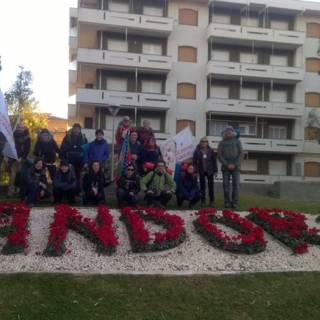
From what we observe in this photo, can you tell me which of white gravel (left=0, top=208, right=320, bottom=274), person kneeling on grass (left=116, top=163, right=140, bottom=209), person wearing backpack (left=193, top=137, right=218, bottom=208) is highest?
person wearing backpack (left=193, top=137, right=218, bottom=208)

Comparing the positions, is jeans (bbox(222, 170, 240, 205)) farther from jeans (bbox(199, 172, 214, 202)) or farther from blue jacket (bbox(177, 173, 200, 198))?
blue jacket (bbox(177, 173, 200, 198))

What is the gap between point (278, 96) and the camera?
37375 mm

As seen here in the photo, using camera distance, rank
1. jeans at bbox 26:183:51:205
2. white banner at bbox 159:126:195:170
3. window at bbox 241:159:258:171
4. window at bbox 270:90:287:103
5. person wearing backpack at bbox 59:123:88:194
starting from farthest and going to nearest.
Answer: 1. window at bbox 270:90:287:103
2. window at bbox 241:159:258:171
3. white banner at bbox 159:126:195:170
4. person wearing backpack at bbox 59:123:88:194
5. jeans at bbox 26:183:51:205

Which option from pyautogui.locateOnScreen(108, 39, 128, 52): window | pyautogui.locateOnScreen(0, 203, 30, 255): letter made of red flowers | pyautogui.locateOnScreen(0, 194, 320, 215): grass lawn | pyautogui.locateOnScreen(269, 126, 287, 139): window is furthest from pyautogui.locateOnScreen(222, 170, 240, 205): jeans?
pyautogui.locateOnScreen(269, 126, 287, 139): window

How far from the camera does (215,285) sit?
272 inches

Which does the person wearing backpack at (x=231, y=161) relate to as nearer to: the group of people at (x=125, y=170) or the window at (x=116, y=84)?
the group of people at (x=125, y=170)

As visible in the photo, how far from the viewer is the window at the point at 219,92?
119 ft

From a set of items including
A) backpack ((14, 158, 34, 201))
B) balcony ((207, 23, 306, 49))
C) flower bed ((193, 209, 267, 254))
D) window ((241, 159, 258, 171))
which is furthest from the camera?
window ((241, 159, 258, 171))

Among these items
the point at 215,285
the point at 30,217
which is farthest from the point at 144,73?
the point at 215,285

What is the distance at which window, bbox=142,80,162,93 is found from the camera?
35125mm

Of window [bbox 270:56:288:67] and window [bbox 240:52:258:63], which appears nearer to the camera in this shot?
window [bbox 240:52:258:63]

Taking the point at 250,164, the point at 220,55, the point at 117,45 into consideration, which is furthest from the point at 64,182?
the point at 220,55

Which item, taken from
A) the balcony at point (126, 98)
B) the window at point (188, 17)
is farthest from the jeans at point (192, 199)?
the window at point (188, 17)

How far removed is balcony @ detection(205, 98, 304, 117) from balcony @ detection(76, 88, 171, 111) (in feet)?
12.0
